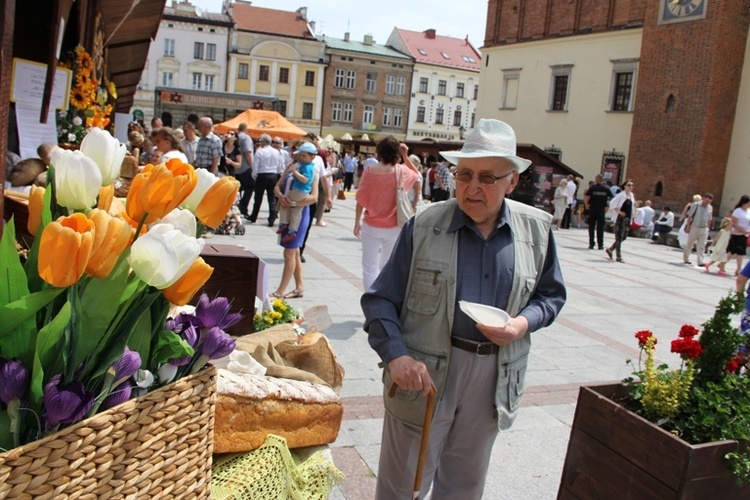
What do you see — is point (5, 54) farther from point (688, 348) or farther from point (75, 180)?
point (688, 348)

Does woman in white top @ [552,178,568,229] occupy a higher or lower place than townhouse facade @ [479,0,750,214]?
lower

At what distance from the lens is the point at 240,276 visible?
141 inches

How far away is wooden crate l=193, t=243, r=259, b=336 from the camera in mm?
3514

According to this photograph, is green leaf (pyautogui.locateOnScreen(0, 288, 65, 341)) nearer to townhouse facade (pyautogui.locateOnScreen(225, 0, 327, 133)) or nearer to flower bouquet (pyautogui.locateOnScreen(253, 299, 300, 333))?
flower bouquet (pyautogui.locateOnScreen(253, 299, 300, 333))

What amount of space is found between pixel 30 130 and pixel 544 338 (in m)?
5.14

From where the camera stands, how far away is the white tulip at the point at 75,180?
1.22 metres

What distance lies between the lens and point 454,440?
265 cm

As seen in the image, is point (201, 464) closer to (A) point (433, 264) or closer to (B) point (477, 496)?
(A) point (433, 264)

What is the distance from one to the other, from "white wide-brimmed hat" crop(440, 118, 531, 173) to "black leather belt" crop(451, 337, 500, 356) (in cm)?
68

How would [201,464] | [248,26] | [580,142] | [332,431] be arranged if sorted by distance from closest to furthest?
[201,464] < [332,431] < [580,142] < [248,26]

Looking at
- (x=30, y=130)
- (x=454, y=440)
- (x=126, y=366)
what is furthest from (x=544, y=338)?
(x=126, y=366)

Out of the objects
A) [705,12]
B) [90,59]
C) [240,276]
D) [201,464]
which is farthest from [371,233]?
[705,12]

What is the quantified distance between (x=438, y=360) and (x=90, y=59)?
5500 millimetres

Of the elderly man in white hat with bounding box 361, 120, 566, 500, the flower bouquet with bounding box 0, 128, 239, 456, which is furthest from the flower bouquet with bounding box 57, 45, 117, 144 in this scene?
the flower bouquet with bounding box 0, 128, 239, 456
